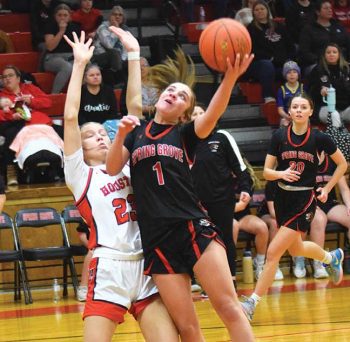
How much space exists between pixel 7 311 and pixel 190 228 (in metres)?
4.90

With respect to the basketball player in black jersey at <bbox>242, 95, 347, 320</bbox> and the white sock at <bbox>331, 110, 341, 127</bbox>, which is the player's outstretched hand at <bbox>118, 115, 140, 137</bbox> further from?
the white sock at <bbox>331, 110, 341, 127</bbox>

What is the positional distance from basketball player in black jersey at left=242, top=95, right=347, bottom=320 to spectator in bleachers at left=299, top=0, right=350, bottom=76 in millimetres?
4918

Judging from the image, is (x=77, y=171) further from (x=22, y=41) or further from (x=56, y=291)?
(x=22, y=41)

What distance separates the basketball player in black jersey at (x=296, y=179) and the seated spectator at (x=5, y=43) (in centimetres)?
561

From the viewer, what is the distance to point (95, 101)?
469 inches

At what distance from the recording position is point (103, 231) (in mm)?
5273

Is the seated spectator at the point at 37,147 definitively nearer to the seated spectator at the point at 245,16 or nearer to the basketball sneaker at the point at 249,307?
the basketball sneaker at the point at 249,307

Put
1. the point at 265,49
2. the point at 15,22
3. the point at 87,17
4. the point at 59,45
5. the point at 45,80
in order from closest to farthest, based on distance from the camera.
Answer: the point at 45,80
the point at 59,45
the point at 87,17
the point at 265,49
the point at 15,22

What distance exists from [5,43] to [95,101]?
7.36 feet

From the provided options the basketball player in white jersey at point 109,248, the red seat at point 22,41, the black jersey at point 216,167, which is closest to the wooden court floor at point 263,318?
the black jersey at point 216,167

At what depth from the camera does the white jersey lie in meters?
5.26

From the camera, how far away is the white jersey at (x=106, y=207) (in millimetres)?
5258

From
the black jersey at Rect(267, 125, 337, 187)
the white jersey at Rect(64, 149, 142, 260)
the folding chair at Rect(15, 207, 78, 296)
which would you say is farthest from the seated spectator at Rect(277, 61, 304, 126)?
the white jersey at Rect(64, 149, 142, 260)

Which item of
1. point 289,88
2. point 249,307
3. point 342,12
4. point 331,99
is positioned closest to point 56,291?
point 249,307
